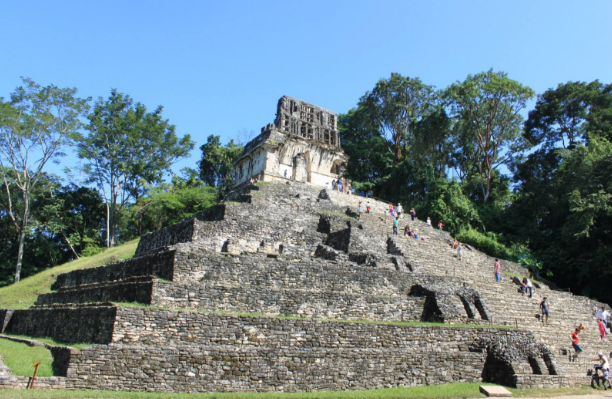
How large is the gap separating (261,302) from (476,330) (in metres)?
6.37

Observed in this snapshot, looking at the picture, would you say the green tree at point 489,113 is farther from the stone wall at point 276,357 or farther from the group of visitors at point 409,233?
the stone wall at point 276,357

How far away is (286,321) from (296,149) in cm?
2842

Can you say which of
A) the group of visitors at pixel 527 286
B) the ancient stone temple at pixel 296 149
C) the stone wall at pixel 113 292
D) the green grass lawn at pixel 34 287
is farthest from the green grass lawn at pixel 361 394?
the ancient stone temple at pixel 296 149

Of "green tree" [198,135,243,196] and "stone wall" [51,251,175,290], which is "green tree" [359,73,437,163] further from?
"stone wall" [51,251,175,290]

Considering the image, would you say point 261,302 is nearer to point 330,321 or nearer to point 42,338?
point 330,321

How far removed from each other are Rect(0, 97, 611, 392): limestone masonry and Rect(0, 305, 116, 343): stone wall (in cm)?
6

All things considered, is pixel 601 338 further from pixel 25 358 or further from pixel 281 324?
pixel 25 358

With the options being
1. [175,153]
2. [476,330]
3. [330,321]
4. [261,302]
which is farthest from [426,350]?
[175,153]

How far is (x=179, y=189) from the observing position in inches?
1610

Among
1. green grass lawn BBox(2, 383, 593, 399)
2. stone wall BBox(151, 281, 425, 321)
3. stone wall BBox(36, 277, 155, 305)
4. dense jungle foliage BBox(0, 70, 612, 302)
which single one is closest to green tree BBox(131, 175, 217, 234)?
dense jungle foliage BBox(0, 70, 612, 302)

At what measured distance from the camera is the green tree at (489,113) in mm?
35125

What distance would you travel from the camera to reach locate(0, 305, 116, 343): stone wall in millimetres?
10945

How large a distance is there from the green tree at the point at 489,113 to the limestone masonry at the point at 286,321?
60.5 feet

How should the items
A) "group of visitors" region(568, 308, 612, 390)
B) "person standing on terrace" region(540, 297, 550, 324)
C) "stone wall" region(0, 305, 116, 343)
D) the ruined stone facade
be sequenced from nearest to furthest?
the ruined stone facade
"stone wall" region(0, 305, 116, 343)
"group of visitors" region(568, 308, 612, 390)
"person standing on terrace" region(540, 297, 550, 324)
